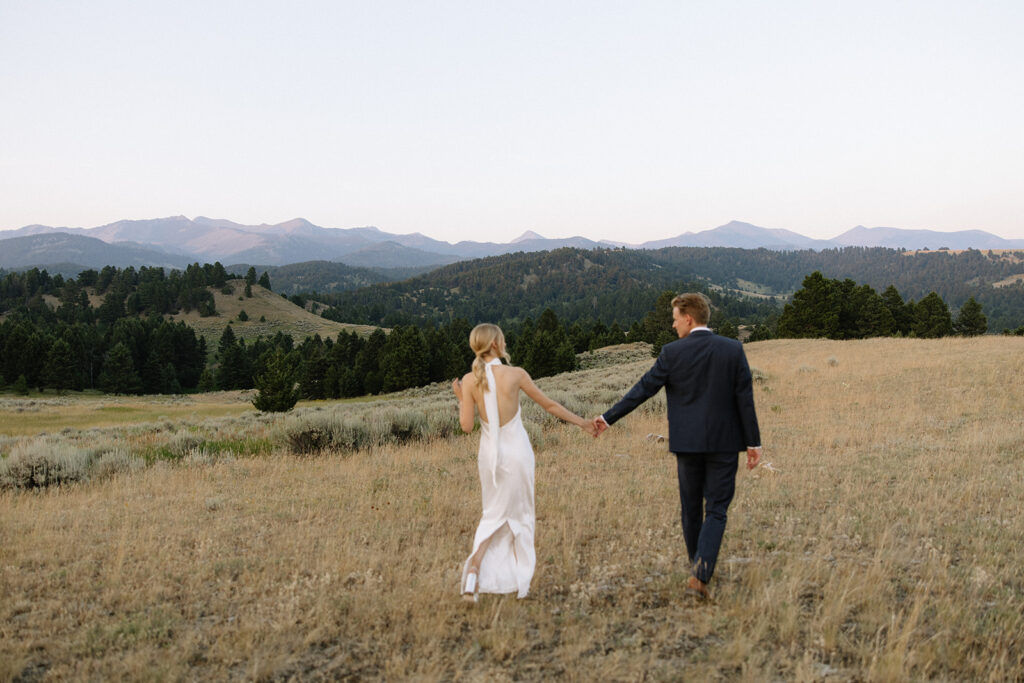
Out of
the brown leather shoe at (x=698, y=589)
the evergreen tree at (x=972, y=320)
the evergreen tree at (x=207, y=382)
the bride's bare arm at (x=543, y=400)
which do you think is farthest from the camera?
the evergreen tree at (x=207, y=382)

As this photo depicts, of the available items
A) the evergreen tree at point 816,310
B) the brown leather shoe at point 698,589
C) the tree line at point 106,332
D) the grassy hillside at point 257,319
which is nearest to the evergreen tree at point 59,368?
the tree line at point 106,332

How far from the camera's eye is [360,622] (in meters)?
4.23

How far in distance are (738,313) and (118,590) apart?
641 ft

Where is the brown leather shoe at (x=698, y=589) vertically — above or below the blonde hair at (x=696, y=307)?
below

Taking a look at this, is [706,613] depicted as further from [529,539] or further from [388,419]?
[388,419]

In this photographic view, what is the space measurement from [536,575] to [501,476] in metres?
1.07

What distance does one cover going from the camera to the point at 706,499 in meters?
4.69

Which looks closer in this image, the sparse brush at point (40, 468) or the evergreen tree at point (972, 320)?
the sparse brush at point (40, 468)

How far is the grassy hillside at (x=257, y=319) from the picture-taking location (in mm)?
133250

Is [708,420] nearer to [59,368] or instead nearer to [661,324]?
[661,324]

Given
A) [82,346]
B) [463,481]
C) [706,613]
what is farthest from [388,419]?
[82,346]

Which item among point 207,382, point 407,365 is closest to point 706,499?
point 407,365

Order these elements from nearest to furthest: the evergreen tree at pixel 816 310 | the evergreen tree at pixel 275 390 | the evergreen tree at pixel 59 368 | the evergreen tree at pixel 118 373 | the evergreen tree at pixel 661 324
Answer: the evergreen tree at pixel 275 390
the evergreen tree at pixel 816 310
the evergreen tree at pixel 661 324
the evergreen tree at pixel 59 368
the evergreen tree at pixel 118 373

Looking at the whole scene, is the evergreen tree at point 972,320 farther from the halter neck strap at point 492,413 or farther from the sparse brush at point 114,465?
the sparse brush at point 114,465
